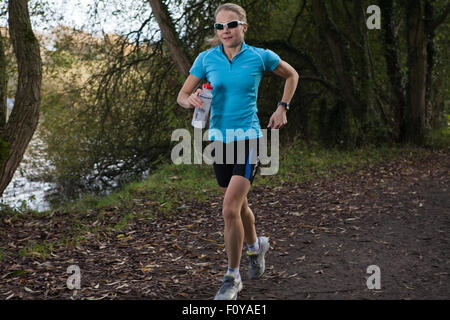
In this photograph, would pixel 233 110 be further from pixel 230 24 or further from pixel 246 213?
pixel 246 213

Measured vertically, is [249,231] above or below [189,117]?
below

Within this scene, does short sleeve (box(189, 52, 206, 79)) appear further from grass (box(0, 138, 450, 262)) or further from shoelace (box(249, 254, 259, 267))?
grass (box(0, 138, 450, 262))

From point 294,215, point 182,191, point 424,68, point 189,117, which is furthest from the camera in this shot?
A: point 424,68

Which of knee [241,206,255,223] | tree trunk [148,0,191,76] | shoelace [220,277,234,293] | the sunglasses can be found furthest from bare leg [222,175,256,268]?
tree trunk [148,0,191,76]

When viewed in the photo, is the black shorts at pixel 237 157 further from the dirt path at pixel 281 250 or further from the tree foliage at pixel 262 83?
the tree foliage at pixel 262 83

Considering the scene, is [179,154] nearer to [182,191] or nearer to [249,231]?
[182,191]

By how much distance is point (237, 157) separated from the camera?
13.2ft

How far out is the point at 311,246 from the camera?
5.78 meters

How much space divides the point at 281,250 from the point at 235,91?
247cm

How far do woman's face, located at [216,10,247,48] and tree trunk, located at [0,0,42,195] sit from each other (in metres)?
4.64

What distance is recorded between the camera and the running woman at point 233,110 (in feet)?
12.8

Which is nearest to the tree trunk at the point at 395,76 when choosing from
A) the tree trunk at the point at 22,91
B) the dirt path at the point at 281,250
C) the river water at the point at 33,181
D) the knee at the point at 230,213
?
the dirt path at the point at 281,250
